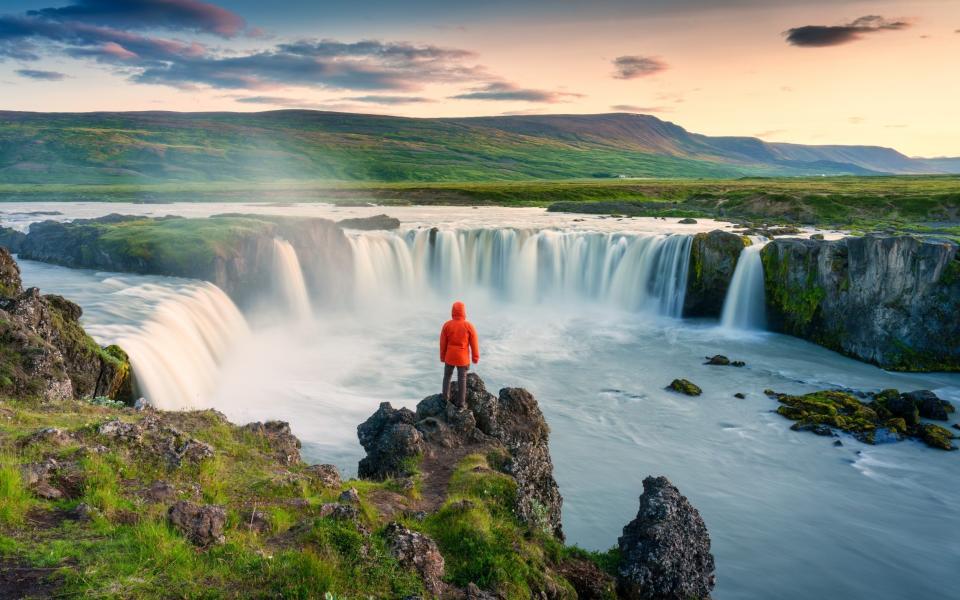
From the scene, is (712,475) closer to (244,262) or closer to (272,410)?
(272,410)

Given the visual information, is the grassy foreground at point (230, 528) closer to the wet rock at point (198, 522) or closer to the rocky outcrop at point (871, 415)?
the wet rock at point (198, 522)

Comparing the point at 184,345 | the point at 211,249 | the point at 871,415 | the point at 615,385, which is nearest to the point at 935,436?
the point at 871,415

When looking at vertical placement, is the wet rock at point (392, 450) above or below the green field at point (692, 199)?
below

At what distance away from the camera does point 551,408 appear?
25484mm

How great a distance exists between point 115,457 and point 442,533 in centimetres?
513

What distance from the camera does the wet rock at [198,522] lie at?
311 inches

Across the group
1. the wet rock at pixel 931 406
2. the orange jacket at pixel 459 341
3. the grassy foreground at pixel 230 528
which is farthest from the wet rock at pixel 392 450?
the wet rock at pixel 931 406

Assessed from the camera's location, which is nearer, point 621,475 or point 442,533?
point 442,533

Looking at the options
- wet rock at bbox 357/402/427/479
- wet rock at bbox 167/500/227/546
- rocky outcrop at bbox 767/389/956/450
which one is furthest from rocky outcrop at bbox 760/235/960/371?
wet rock at bbox 167/500/227/546

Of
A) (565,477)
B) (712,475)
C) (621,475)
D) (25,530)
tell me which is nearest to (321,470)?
(25,530)

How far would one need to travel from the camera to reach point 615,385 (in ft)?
93.2

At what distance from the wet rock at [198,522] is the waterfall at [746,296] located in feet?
113

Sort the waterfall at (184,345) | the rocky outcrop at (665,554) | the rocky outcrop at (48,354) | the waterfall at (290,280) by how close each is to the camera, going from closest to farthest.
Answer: the rocky outcrop at (665,554) < the rocky outcrop at (48,354) < the waterfall at (184,345) < the waterfall at (290,280)

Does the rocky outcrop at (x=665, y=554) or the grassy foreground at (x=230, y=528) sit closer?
the grassy foreground at (x=230, y=528)
